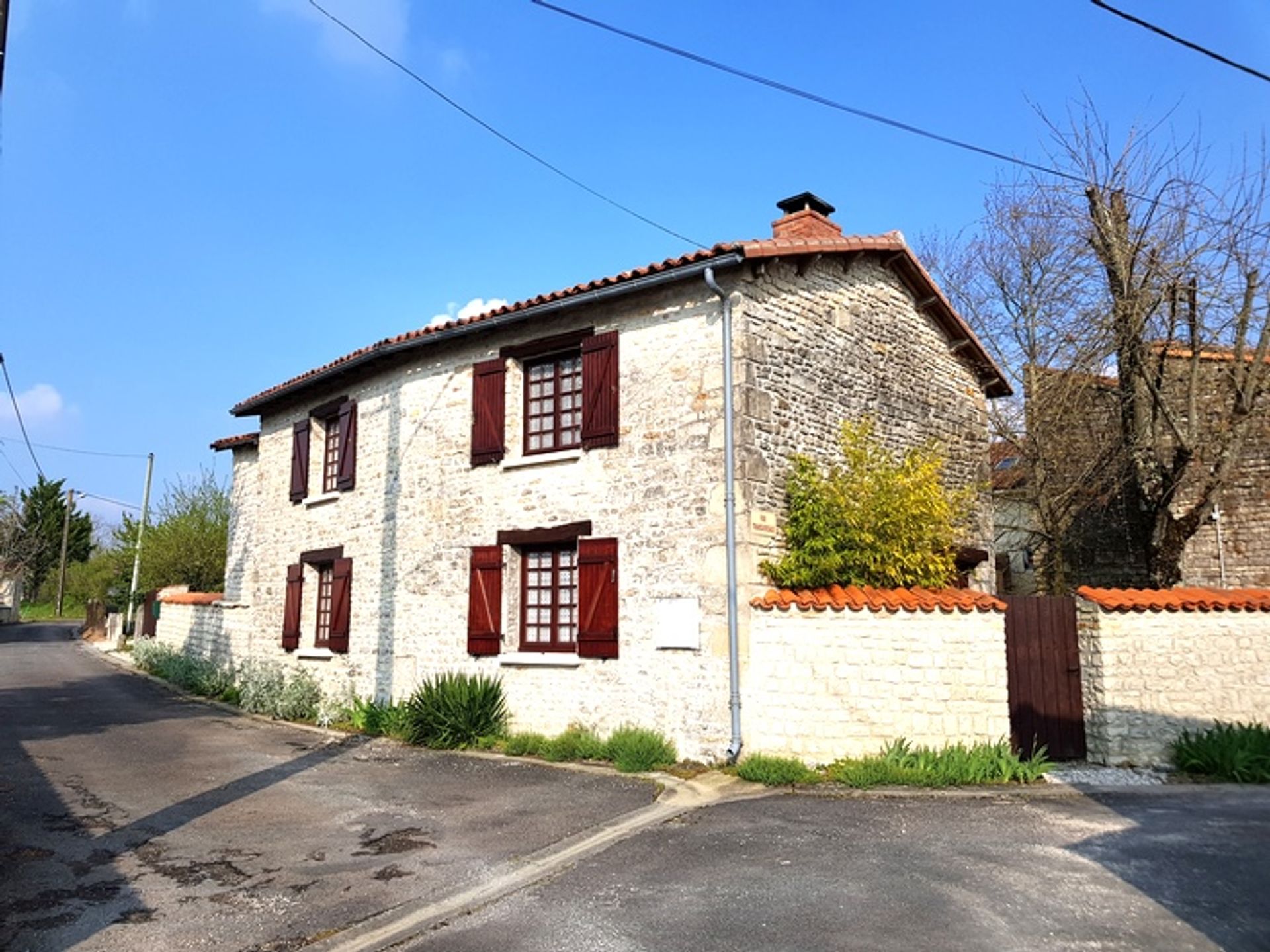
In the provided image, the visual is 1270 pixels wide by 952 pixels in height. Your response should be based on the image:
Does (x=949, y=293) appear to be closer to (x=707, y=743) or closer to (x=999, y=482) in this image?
(x=999, y=482)

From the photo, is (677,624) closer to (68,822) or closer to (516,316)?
(516,316)

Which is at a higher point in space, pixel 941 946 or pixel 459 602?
pixel 459 602

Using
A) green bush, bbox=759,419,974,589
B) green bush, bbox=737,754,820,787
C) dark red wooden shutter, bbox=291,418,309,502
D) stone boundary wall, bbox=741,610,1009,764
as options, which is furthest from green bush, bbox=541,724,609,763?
dark red wooden shutter, bbox=291,418,309,502

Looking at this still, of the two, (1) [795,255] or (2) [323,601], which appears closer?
(1) [795,255]

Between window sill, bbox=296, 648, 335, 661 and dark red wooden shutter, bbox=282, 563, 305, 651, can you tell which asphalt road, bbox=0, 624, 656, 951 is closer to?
window sill, bbox=296, 648, 335, 661

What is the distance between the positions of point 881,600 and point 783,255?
414cm

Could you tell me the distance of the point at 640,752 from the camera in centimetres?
892

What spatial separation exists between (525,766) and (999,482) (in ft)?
44.4

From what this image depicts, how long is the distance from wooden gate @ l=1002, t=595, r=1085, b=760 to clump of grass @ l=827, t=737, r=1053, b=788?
103 cm

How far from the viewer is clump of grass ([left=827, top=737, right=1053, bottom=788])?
790cm

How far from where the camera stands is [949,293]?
19047 mm

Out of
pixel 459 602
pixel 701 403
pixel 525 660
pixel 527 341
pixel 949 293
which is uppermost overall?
pixel 949 293

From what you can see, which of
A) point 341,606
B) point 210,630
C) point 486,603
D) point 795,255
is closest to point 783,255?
point 795,255

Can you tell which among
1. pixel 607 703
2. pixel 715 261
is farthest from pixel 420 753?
pixel 715 261
